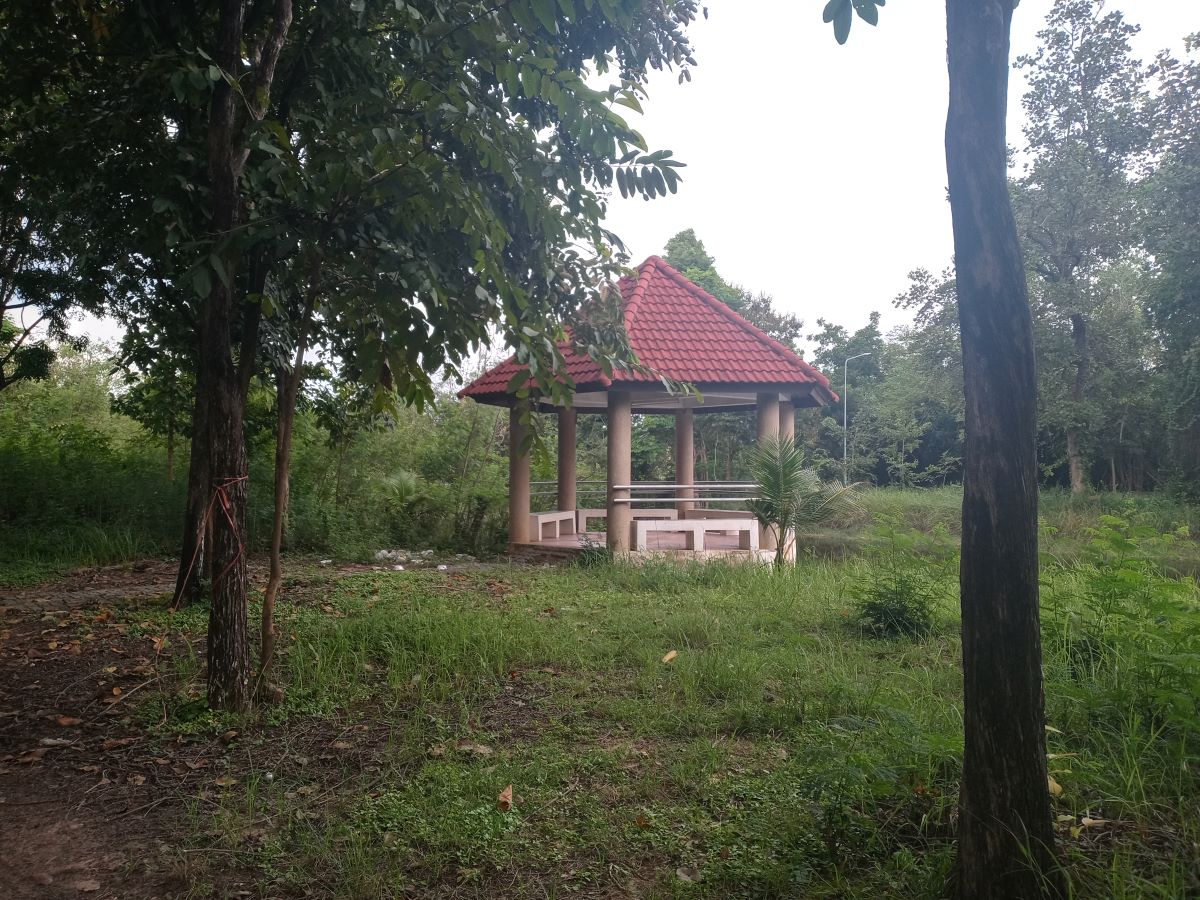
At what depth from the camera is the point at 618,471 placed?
1127cm

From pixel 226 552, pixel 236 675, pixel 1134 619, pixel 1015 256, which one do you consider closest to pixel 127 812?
pixel 236 675

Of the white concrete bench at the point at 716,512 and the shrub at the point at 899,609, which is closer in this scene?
the shrub at the point at 899,609

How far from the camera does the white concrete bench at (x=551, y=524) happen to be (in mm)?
12695

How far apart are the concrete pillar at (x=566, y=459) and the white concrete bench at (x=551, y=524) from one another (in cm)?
27

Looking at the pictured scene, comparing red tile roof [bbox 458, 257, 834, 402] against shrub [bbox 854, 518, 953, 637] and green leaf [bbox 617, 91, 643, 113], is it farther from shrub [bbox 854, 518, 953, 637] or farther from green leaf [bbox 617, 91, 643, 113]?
green leaf [bbox 617, 91, 643, 113]

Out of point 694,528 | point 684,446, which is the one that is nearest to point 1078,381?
point 684,446

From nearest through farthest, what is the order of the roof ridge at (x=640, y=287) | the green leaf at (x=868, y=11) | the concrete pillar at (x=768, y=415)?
the green leaf at (x=868, y=11) < the concrete pillar at (x=768, y=415) < the roof ridge at (x=640, y=287)

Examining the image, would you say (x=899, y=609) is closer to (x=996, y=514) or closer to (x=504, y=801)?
(x=504, y=801)

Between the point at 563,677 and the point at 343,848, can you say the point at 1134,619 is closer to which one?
the point at 563,677

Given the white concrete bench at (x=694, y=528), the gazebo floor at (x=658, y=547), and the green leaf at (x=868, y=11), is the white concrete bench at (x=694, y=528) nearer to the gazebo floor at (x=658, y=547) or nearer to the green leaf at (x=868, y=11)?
the gazebo floor at (x=658, y=547)

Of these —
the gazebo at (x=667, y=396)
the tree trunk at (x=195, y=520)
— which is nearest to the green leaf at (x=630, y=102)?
the tree trunk at (x=195, y=520)

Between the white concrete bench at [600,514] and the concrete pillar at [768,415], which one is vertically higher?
the concrete pillar at [768,415]

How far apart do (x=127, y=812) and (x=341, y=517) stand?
9.38 m

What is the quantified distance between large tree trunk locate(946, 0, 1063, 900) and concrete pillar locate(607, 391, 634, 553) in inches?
345
